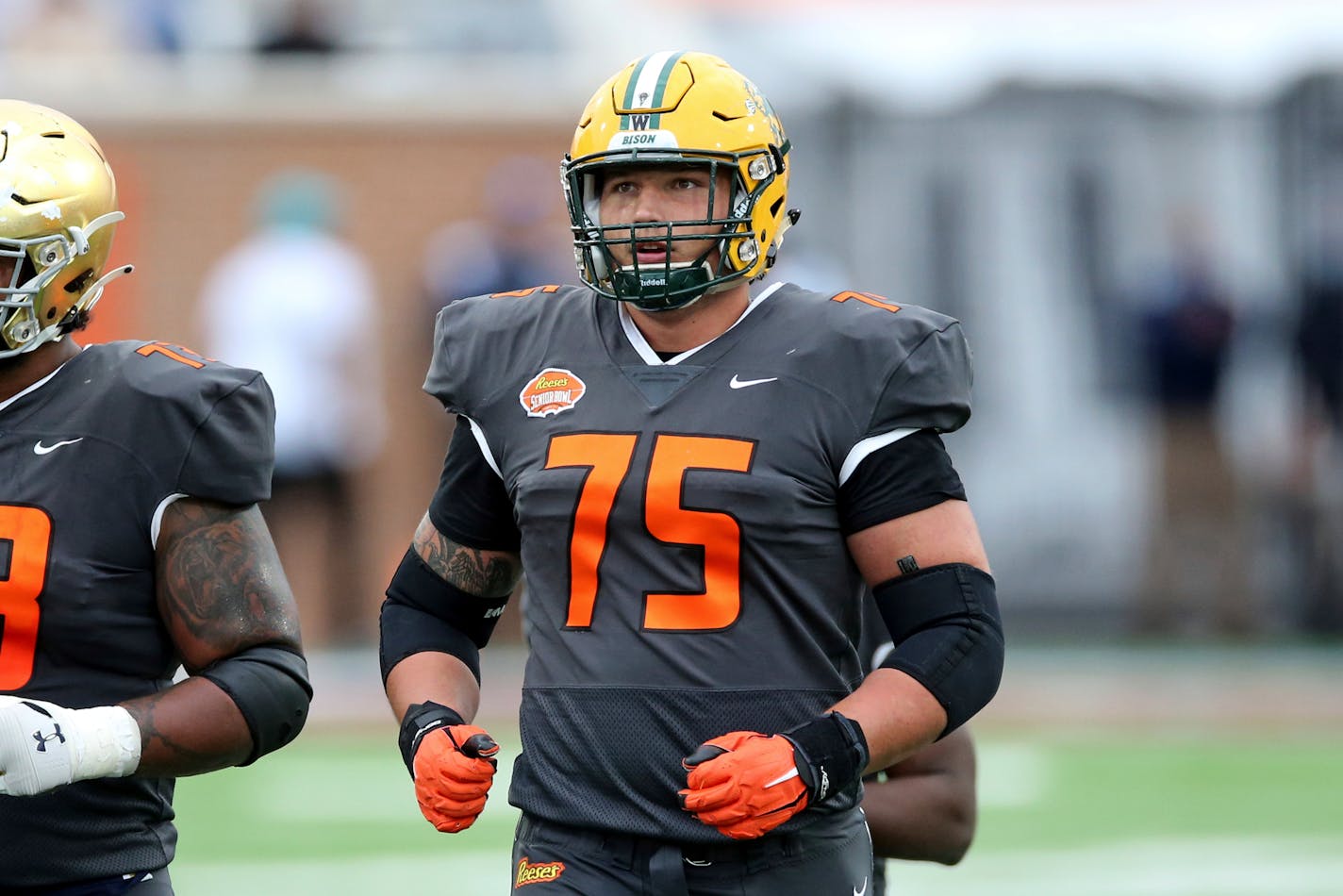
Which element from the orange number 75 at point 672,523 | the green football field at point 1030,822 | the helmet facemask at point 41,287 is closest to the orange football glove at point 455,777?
the orange number 75 at point 672,523


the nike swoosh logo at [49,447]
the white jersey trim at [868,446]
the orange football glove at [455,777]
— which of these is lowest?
the orange football glove at [455,777]

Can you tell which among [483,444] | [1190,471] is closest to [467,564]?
[483,444]

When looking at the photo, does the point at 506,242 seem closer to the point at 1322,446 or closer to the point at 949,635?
the point at 1322,446

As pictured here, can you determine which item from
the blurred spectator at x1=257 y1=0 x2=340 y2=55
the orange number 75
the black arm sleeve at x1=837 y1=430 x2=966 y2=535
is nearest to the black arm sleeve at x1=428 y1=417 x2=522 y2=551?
the orange number 75

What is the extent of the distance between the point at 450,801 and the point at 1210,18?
975cm

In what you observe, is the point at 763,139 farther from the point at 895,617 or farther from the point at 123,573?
the point at 123,573

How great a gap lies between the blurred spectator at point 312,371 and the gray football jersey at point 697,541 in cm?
722

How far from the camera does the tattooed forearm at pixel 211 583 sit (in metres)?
3.62

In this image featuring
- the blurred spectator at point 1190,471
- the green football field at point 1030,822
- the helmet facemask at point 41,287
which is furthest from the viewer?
the blurred spectator at point 1190,471

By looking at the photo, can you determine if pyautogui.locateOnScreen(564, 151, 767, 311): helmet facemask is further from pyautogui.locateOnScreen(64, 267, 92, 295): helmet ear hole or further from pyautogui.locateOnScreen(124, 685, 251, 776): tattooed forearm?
pyautogui.locateOnScreen(124, 685, 251, 776): tattooed forearm

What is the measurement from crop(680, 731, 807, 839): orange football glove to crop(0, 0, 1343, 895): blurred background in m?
7.65

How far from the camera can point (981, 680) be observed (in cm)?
369

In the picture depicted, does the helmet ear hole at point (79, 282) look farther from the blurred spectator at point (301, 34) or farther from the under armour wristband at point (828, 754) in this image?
the blurred spectator at point (301, 34)

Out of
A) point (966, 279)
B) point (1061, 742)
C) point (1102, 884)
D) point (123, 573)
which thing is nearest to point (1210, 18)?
point (966, 279)
